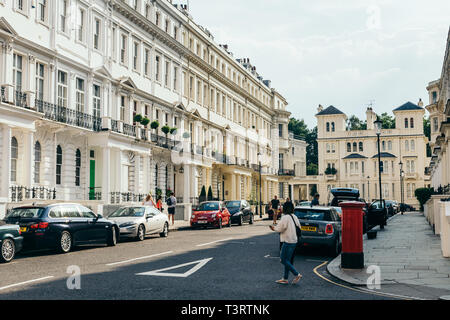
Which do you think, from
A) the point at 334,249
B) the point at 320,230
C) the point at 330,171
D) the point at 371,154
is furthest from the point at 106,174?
the point at 371,154

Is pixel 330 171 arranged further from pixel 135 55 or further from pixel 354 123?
pixel 135 55

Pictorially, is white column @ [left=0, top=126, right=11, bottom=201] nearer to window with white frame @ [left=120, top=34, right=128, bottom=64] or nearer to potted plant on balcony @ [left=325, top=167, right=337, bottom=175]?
window with white frame @ [left=120, top=34, right=128, bottom=64]

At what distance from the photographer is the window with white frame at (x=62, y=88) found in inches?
1196

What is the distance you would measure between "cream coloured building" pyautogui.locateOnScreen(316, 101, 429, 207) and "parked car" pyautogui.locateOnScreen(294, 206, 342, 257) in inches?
3062

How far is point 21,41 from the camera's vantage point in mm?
26672

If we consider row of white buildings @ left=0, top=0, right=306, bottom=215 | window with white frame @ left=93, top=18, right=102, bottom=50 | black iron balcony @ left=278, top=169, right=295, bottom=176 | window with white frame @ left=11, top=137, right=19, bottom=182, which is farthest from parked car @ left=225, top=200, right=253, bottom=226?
black iron balcony @ left=278, top=169, right=295, bottom=176

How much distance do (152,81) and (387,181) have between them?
63.4 m

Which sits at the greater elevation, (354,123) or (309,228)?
(354,123)

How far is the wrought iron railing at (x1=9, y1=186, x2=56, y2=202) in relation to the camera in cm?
2553

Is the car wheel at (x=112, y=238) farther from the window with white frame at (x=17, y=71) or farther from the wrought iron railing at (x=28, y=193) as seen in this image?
the window with white frame at (x=17, y=71)

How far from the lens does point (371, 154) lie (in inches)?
3826

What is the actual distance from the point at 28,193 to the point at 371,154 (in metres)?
79.0

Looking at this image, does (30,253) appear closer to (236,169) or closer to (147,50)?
(147,50)
